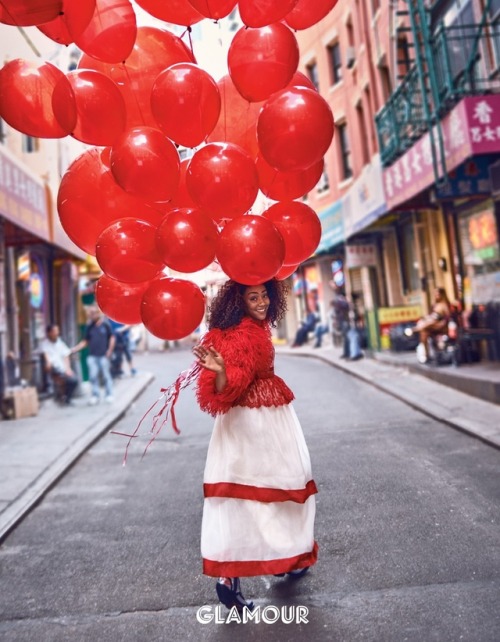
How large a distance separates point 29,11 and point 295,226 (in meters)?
1.70

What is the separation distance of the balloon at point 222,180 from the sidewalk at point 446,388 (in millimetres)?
4344

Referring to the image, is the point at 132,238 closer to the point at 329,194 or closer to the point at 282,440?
the point at 282,440

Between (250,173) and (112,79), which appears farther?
(112,79)

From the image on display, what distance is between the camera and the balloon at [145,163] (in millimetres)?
2877

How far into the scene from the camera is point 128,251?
2984mm

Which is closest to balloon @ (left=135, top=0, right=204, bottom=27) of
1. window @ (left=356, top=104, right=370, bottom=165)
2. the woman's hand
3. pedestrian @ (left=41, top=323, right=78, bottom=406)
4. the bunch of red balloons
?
the bunch of red balloons

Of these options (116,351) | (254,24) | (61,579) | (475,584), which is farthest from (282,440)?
(116,351)

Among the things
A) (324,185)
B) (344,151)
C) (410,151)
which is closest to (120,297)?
(410,151)

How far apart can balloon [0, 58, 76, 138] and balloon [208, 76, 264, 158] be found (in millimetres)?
871

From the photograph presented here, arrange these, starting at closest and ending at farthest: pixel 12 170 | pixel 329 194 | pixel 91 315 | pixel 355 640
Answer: pixel 355 640 < pixel 12 170 < pixel 91 315 < pixel 329 194

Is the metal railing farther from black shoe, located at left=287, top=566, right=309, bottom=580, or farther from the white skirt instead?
black shoe, located at left=287, top=566, right=309, bottom=580

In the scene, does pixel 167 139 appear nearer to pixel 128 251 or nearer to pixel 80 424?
pixel 128 251

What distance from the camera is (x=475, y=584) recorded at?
9.93 feet

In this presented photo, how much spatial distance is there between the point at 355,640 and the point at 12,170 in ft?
31.6
